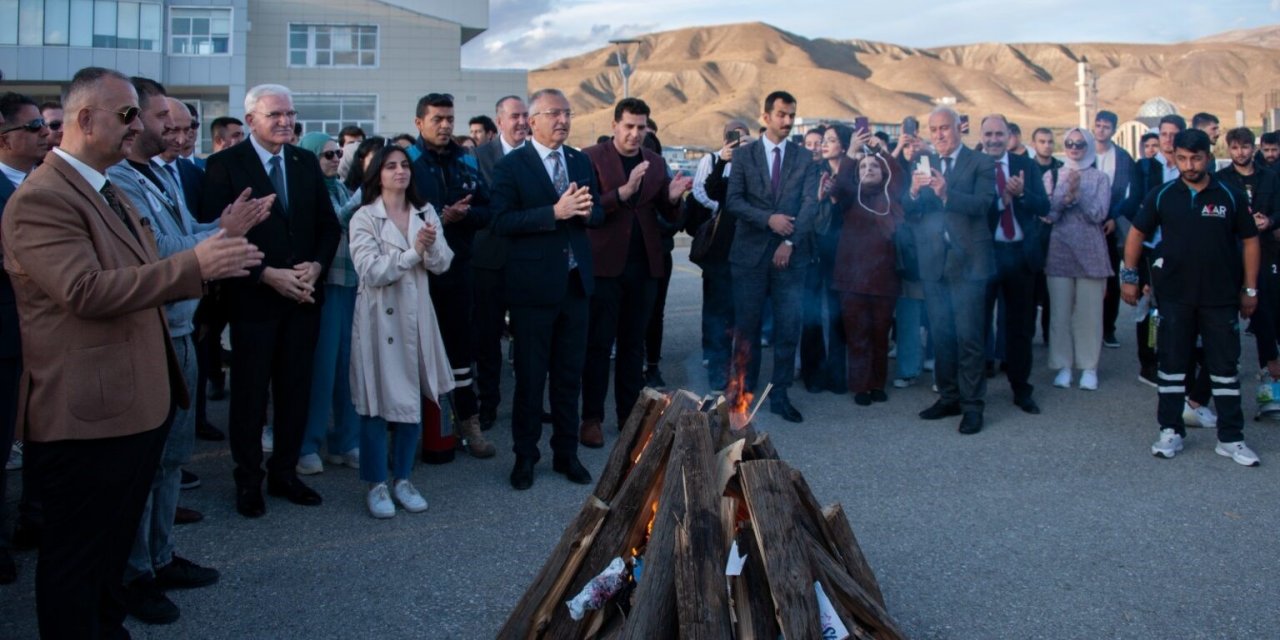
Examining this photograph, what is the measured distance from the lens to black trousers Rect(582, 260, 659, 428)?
6777mm

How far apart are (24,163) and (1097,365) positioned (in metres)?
7.72

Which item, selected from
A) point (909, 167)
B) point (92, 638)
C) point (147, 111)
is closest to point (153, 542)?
point (92, 638)

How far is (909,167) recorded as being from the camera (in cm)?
846

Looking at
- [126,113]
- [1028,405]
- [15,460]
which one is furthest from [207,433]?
[1028,405]

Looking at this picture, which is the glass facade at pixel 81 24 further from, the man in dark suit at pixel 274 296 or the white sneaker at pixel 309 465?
the man in dark suit at pixel 274 296

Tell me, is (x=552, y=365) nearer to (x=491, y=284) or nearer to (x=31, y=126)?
(x=491, y=284)


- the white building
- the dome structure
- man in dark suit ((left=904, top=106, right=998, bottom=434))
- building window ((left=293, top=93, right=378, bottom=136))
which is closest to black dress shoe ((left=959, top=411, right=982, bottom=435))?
man in dark suit ((left=904, top=106, right=998, bottom=434))

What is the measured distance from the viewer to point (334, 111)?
145 ft

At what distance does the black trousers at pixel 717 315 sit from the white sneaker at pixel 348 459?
307cm

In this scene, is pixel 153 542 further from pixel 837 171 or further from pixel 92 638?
pixel 837 171

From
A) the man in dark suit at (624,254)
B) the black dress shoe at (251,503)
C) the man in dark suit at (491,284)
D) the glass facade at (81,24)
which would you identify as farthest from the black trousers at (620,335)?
the glass facade at (81,24)

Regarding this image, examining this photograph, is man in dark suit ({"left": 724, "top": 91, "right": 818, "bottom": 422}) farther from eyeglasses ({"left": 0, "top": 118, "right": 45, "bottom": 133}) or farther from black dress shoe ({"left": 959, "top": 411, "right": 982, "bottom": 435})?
eyeglasses ({"left": 0, "top": 118, "right": 45, "bottom": 133})

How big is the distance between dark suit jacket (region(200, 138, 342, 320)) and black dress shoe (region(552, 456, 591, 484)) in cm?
167

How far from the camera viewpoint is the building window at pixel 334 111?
4378 cm
